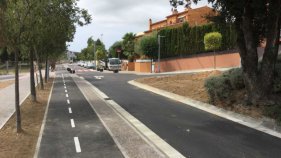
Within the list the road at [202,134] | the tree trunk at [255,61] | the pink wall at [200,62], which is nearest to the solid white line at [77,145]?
the road at [202,134]

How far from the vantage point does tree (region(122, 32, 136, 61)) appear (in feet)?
302

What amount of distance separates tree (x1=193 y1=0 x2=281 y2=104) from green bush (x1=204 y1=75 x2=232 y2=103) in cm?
154

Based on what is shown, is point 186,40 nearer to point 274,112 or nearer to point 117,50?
point 117,50

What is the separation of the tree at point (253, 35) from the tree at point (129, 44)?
7123 centimetres

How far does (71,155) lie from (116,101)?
1391 cm

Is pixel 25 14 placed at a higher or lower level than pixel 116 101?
higher

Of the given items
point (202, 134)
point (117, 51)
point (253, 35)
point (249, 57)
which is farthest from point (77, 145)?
point (117, 51)

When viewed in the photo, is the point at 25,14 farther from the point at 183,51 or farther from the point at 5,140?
the point at 183,51

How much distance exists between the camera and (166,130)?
51.7 feet

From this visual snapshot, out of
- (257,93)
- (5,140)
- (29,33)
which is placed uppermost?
(29,33)

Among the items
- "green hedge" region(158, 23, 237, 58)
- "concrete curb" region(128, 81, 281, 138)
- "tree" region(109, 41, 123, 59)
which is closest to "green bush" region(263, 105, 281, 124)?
"concrete curb" region(128, 81, 281, 138)

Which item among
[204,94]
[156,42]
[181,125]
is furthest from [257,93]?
[156,42]

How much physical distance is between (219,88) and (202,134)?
22.4 feet

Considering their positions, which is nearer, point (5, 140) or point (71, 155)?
point (71, 155)
